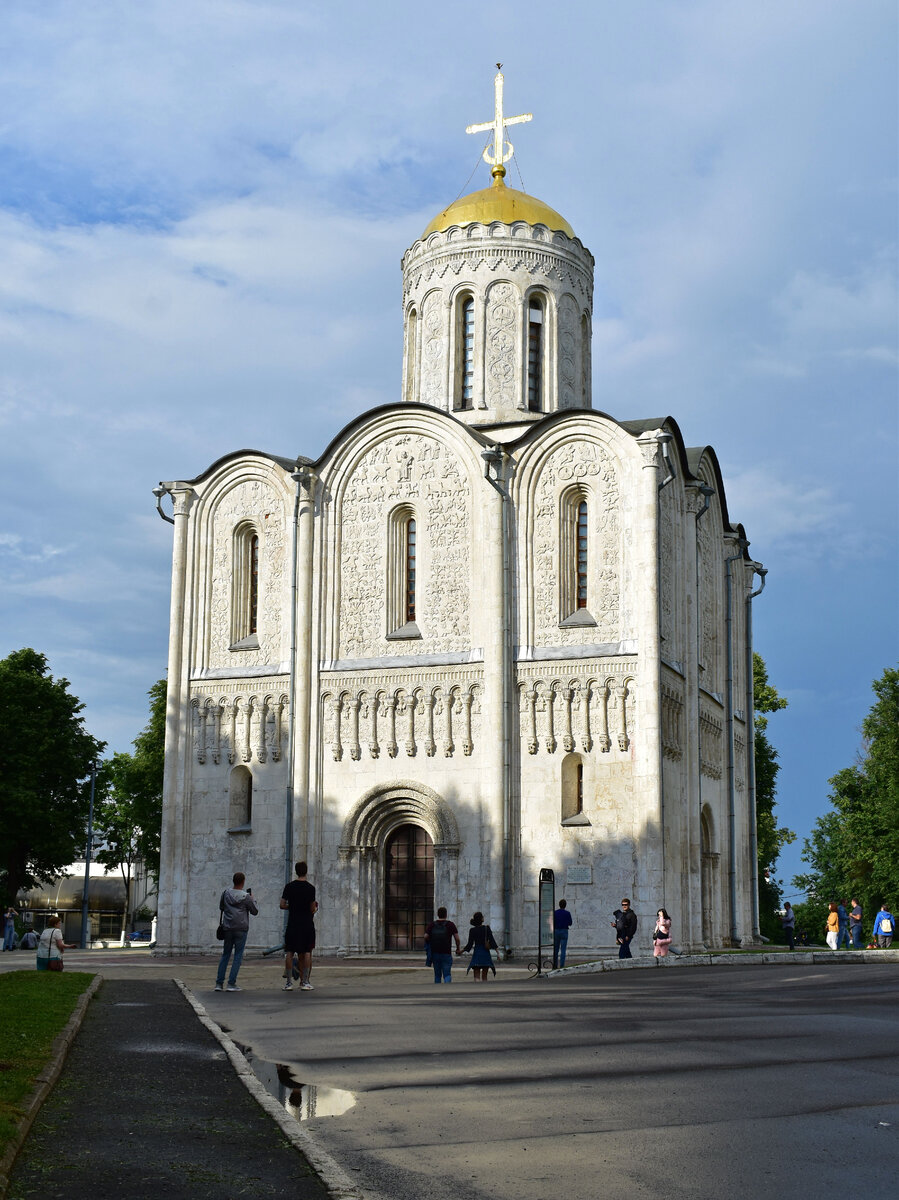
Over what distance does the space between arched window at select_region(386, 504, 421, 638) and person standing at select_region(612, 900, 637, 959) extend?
822 cm

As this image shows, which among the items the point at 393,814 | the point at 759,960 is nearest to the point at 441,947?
the point at 759,960

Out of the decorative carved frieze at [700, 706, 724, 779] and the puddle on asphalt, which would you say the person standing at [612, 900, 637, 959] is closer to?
the decorative carved frieze at [700, 706, 724, 779]

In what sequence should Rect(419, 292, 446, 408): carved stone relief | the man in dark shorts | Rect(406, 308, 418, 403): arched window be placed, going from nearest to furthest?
the man in dark shorts → Rect(419, 292, 446, 408): carved stone relief → Rect(406, 308, 418, 403): arched window

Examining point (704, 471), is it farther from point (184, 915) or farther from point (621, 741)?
point (184, 915)

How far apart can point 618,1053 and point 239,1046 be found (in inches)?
117

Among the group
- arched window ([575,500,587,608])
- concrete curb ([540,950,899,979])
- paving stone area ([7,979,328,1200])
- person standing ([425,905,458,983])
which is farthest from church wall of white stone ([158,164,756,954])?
paving stone area ([7,979,328,1200])

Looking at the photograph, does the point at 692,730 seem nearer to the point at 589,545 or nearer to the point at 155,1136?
the point at 589,545

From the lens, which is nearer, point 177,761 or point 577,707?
point 577,707

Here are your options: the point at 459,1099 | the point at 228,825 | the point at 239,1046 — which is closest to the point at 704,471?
the point at 228,825

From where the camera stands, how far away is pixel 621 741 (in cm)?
2891

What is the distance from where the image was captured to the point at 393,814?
31.0 meters

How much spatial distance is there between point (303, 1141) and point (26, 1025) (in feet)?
17.5

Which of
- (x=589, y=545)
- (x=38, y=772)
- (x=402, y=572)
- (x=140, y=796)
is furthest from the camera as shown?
(x=140, y=796)

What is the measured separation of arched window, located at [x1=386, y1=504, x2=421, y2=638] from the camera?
105ft
